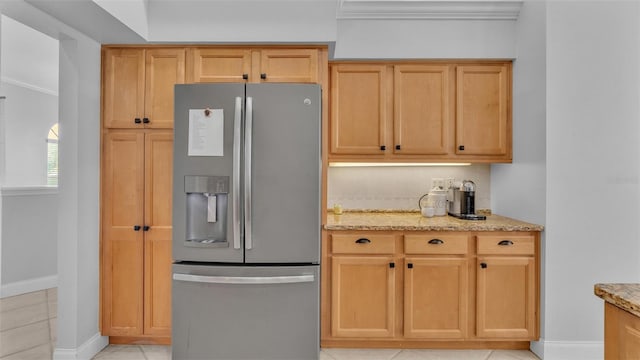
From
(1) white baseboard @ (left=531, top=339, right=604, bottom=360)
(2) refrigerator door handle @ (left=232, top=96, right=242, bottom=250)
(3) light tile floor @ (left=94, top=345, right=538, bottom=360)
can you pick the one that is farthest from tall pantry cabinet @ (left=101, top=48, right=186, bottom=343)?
(1) white baseboard @ (left=531, top=339, right=604, bottom=360)

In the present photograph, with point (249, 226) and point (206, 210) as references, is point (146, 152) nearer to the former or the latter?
point (206, 210)

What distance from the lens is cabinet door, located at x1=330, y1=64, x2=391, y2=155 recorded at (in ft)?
9.59

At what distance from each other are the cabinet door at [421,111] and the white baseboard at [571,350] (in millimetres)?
1535

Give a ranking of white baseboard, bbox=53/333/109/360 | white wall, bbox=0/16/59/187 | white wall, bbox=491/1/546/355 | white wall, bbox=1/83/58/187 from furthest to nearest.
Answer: white wall, bbox=1/83/58/187 < white wall, bbox=0/16/59/187 < white wall, bbox=491/1/546/355 < white baseboard, bbox=53/333/109/360

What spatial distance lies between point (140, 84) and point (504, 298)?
300 cm

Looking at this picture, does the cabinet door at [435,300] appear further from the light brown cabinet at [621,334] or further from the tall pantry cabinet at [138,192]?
the tall pantry cabinet at [138,192]

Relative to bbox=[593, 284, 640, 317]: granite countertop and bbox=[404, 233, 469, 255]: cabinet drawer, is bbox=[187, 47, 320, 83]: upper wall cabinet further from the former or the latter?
bbox=[593, 284, 640, 317]: granite countertop

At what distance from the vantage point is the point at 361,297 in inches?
102

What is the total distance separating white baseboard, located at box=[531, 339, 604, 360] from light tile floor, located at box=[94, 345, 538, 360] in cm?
11

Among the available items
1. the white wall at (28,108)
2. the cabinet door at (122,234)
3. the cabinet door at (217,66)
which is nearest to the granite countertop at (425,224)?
the cabinet door at (217,66)

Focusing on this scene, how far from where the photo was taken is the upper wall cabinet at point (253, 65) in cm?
264

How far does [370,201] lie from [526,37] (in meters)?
1.74

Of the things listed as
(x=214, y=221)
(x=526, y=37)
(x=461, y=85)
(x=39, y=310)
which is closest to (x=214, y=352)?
(x=214, y=221)

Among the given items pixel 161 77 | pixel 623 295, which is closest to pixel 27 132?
pixel 161 77
